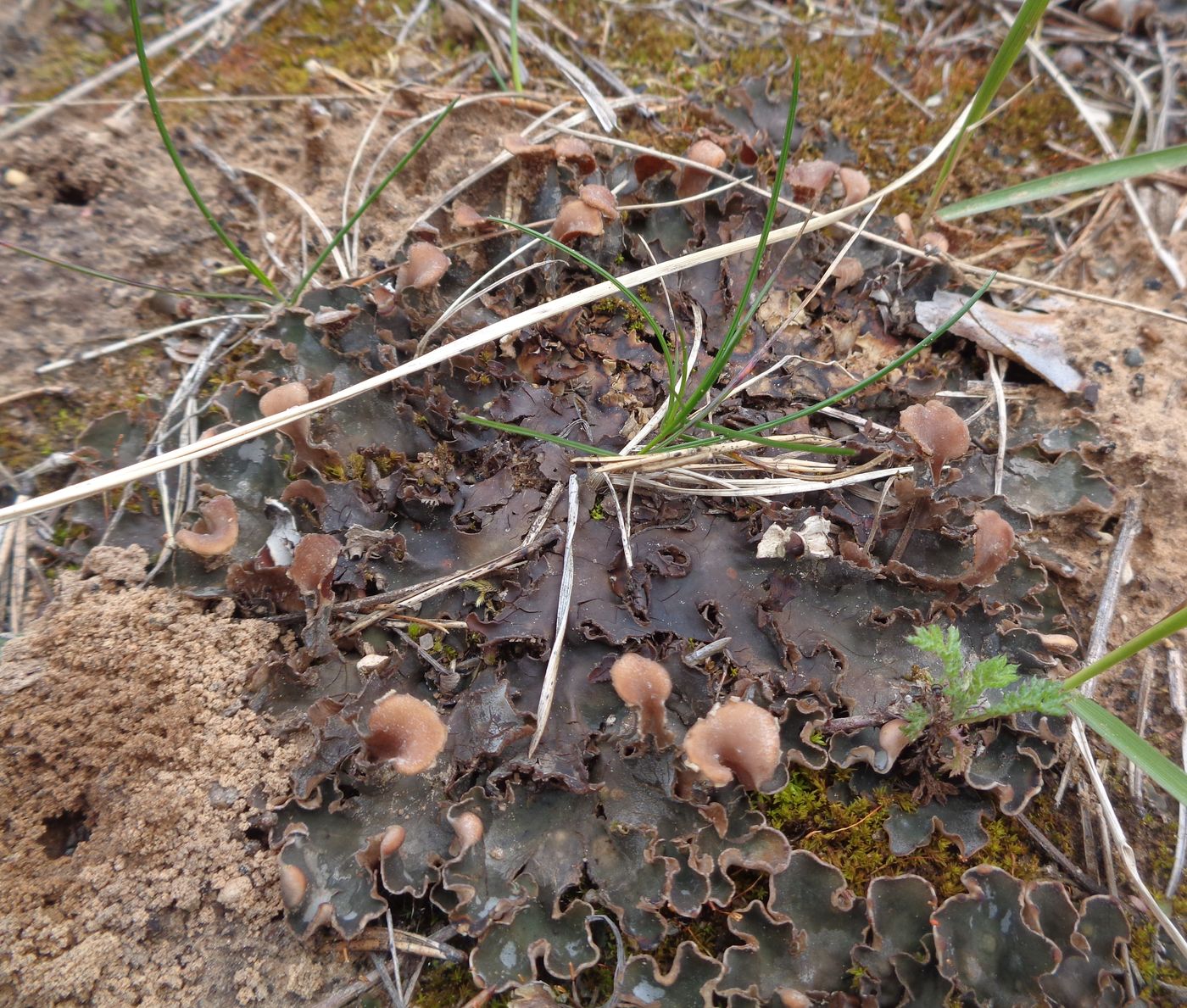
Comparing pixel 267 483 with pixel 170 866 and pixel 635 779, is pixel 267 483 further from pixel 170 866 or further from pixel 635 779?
pixel 635 779

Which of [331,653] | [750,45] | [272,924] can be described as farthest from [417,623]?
[750,45]

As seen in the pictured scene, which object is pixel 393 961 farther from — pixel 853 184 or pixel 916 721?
pixel 853 184

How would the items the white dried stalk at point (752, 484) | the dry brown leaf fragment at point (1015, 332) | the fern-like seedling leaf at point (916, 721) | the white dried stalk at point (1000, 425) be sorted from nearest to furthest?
the fern-like seedling leaf at point (916, 721) < the white dried stalk at point (752, 484) < the white dried stalk at point (1000, 425) < the dry brown leaf fragment at point (1015, 332)

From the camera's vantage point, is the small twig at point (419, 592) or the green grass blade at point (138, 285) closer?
the small twig at point (419, 592)

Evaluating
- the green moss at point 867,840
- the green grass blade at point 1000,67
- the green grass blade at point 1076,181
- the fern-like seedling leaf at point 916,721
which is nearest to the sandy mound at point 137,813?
the green moss at point 867,840

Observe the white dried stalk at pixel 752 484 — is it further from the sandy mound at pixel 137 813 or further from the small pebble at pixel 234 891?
the small pebble at pixel 234 891

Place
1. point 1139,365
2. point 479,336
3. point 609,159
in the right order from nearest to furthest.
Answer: point 479,336 → point 1139,365 → point 609,159

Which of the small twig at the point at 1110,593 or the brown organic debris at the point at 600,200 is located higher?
the brown organic debris at the point at 600,200

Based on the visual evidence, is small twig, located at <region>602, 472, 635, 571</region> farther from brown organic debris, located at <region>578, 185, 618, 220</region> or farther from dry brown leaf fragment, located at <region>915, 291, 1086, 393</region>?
dry brown leaf fragment, located at <region>915, 291, 1086, 393</region>
